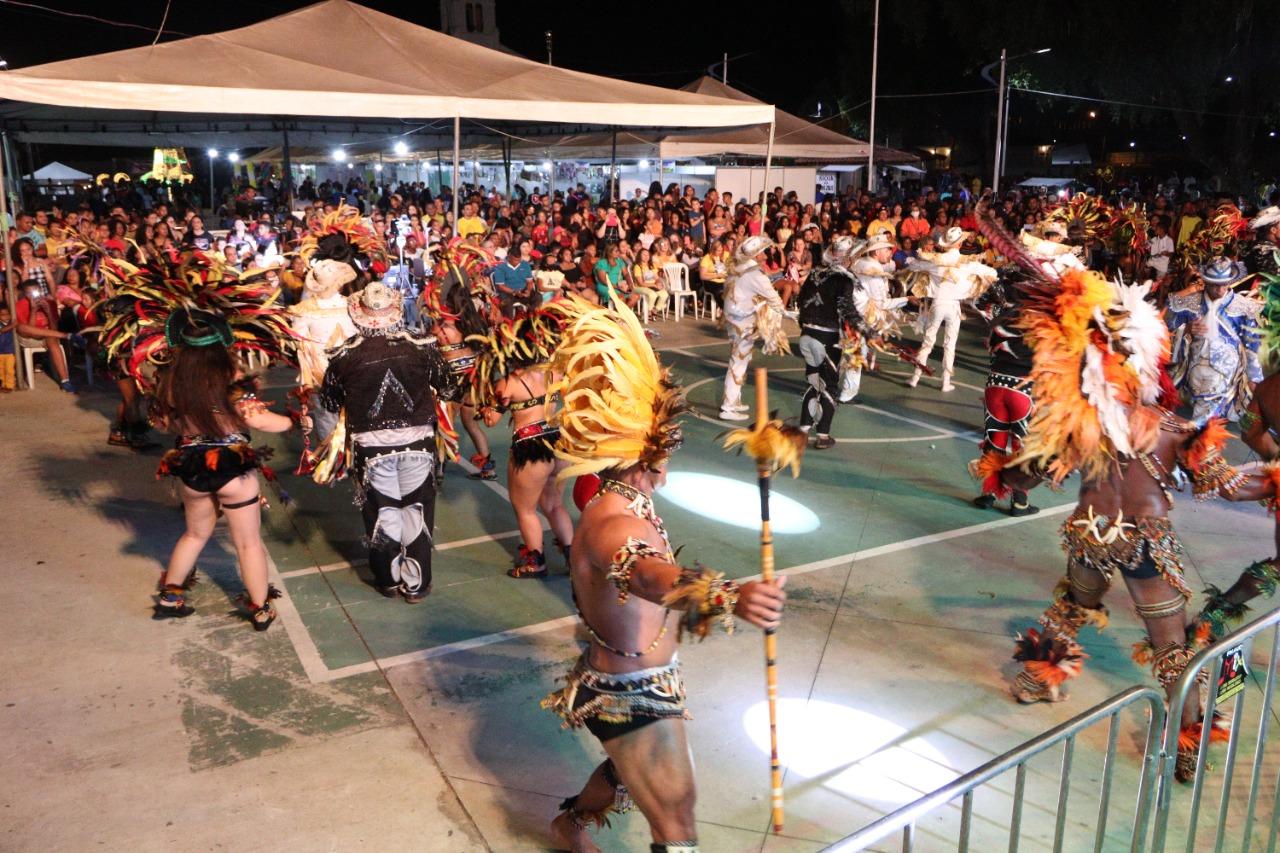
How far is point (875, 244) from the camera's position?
1059 centimetres

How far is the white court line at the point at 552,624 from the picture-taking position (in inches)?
214

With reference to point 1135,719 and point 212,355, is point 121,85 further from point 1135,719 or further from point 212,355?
point 1135,719

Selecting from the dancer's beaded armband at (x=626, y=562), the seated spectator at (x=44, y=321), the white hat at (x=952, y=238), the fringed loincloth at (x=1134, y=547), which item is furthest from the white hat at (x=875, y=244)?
the seated spectator at (x=44, y=321)

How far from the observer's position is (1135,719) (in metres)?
5.07

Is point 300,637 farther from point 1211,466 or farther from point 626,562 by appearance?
point 1211,466

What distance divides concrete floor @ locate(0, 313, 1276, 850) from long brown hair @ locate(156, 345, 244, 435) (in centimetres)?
122

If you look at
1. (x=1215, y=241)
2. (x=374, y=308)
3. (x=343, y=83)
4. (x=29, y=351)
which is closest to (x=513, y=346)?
(x=374, y=308)

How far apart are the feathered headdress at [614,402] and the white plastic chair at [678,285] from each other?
522 inches

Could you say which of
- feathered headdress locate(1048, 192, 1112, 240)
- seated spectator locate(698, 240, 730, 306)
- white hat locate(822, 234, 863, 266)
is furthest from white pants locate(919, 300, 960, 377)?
seated spectator locate(698, 240, 730, 306)

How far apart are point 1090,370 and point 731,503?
12.6 ft

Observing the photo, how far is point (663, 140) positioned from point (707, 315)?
4.89 metres

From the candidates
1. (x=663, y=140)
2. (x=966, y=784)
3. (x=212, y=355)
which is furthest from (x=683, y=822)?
(x=663, y=140)

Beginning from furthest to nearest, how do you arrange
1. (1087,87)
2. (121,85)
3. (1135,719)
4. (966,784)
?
(1087,87), (121,85), (1135,719), (966,784)

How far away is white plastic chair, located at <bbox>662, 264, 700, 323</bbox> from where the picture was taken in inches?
670
